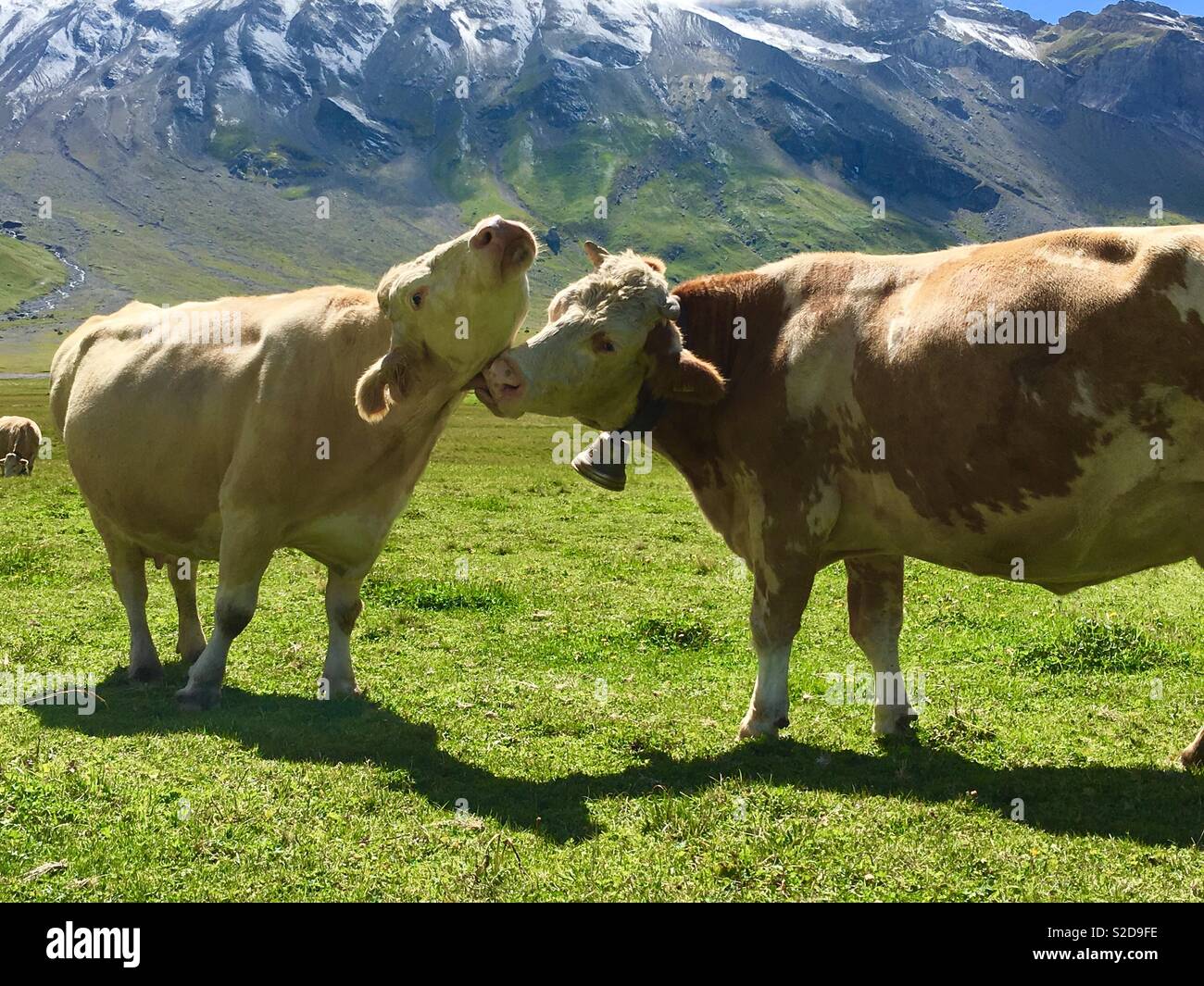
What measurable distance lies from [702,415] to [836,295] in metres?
1.46

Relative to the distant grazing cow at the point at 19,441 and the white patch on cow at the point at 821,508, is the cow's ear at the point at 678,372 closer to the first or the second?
the white patch on cow at the point at 821,508

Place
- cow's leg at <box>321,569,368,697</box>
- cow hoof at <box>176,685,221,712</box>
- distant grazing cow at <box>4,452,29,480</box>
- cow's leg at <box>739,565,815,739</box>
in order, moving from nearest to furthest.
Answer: cow's leg at <box>739,565,815,739</box> → cow hoof at <box>176,685,221,712</box> → cow's leg at <box>321,569,368,697</box> → distant grazing cow at <box>4,452,29,480</box>

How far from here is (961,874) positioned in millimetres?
6113

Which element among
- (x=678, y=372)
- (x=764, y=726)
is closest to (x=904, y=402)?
(x=678, y=372)

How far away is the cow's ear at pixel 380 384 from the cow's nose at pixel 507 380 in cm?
109

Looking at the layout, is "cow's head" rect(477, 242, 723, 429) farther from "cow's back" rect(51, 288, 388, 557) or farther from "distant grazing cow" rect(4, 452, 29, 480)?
"distant grazing cow" rect(4, 452, 29, 480)

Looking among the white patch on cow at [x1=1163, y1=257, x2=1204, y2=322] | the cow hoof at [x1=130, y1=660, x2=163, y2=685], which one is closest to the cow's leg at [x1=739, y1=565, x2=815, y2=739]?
the white patch on cow at [x1=1163, y1=257, x2=1204, y2=322]

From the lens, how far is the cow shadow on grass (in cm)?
711

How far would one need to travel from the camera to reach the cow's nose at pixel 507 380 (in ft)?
27.3

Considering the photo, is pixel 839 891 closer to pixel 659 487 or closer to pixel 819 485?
pixel 819 485

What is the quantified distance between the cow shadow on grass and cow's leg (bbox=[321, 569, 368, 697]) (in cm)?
75

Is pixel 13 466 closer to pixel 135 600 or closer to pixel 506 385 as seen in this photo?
pixel 135 600

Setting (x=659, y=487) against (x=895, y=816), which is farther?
(x=659, y=487)
